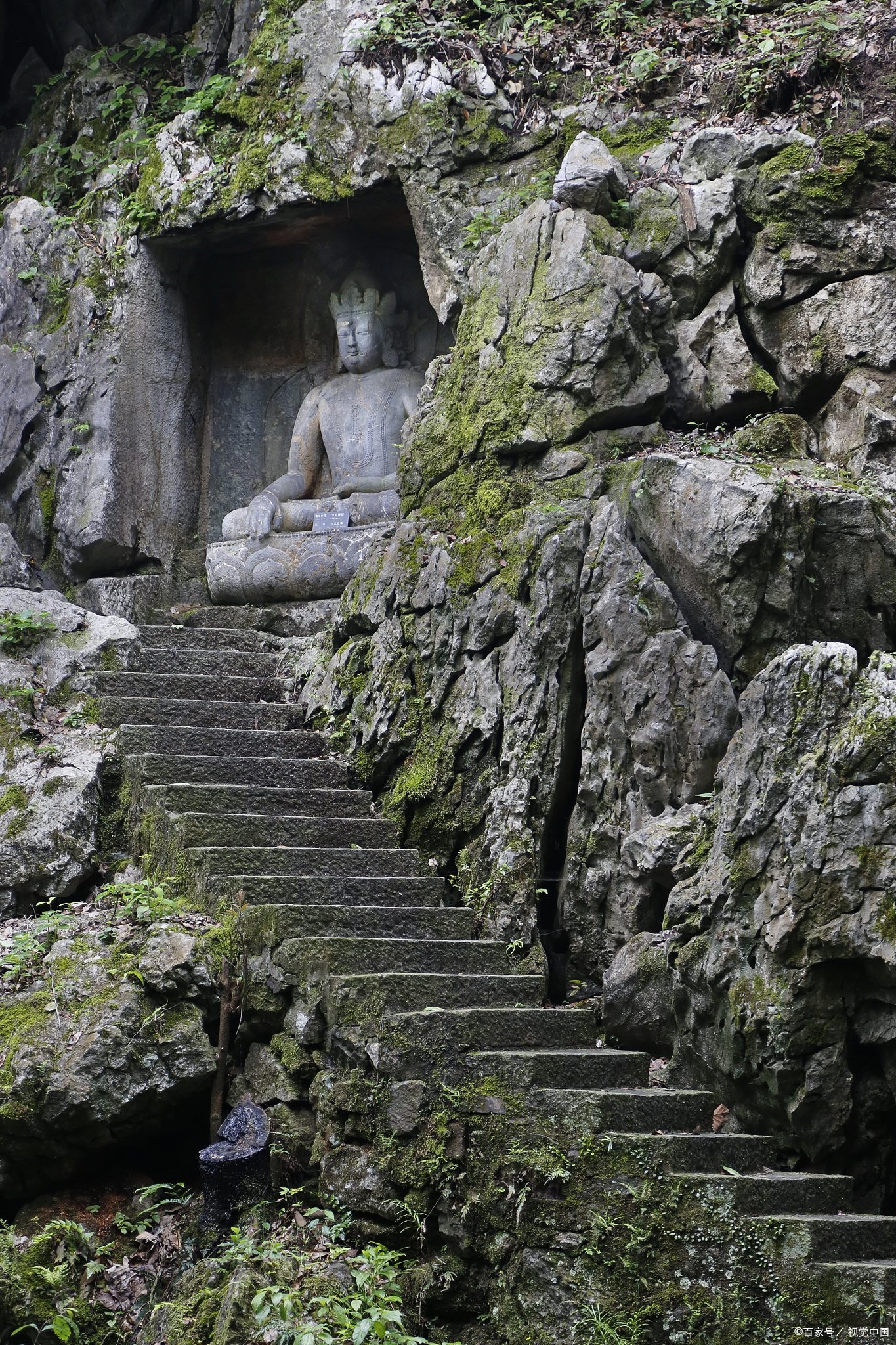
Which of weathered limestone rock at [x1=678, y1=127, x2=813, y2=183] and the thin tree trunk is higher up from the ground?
weathered limestone rock at [x1=678, y1=127, x2=813, y2=183]

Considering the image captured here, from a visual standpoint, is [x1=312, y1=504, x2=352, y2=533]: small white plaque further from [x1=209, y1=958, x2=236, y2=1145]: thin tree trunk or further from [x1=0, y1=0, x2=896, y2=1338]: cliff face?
[x1=209, y1=958, x2=236, y2=1145]: thin tree trunk

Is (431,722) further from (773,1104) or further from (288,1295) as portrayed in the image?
(288,1295)

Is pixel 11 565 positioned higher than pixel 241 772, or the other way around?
pixel 11 565

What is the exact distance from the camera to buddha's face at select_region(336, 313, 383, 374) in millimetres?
11422

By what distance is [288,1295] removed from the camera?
15.6 feet

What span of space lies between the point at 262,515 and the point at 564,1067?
598cm

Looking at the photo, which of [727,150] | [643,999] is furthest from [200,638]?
[727,150]

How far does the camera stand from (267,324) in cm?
1233

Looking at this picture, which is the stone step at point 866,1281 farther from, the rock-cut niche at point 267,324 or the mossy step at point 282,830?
the rock-cut niche at point 267,324

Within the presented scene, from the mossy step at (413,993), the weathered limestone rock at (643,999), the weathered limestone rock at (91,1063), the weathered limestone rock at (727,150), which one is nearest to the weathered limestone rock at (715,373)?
the weathered limestone rock at (727,150)

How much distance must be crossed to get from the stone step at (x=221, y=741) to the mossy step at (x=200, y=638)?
1.34 m

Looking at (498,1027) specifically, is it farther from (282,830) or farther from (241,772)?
(241,772)

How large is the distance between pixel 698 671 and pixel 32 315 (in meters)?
7.13

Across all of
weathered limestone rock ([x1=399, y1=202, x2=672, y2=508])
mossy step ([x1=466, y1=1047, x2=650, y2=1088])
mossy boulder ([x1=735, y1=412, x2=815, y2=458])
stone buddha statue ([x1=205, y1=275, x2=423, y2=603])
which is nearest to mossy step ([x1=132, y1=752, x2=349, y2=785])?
weathered limestone rock ([x1=399, y1=202, x2=672, y2=508])
